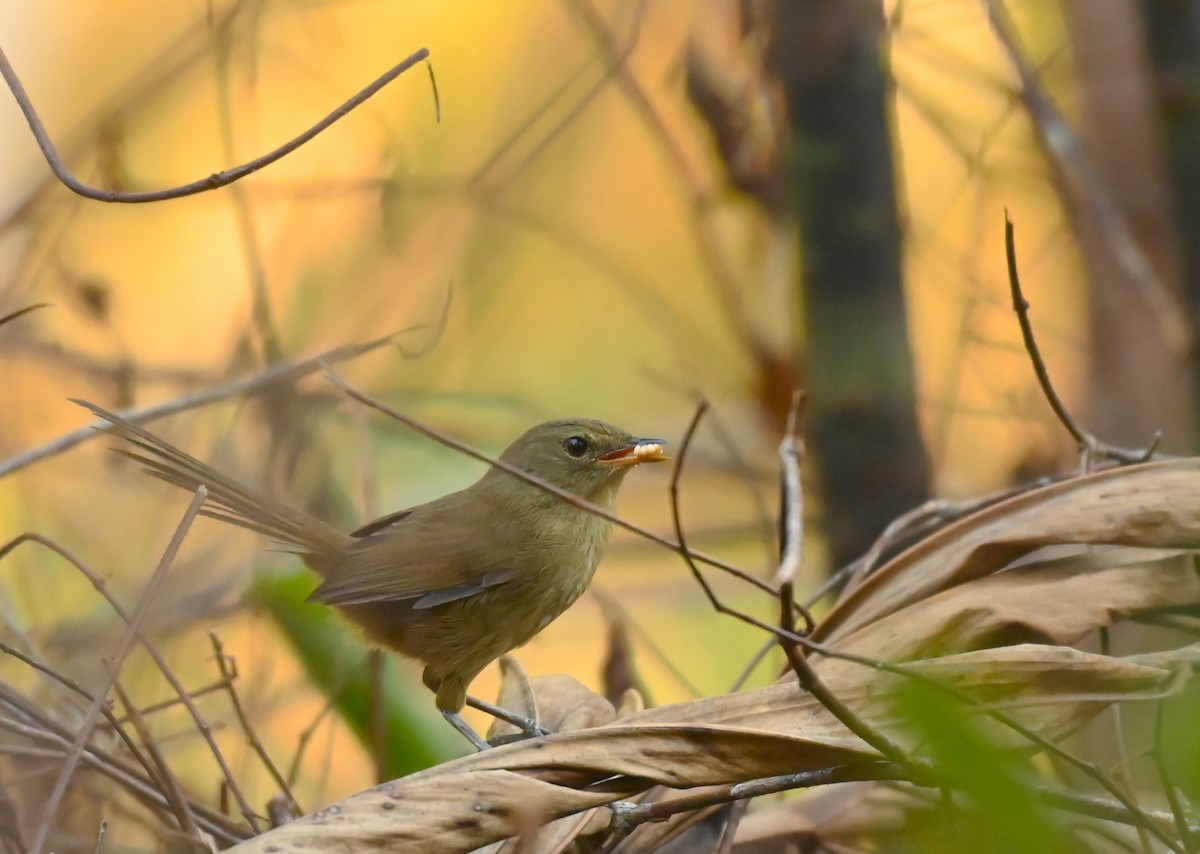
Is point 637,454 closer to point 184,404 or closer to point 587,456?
point 587,456

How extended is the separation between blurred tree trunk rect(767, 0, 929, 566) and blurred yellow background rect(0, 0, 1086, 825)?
0.21 meters

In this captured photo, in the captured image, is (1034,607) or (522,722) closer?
(1034,607)

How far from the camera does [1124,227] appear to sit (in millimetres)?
3979

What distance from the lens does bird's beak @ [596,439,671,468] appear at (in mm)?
2858

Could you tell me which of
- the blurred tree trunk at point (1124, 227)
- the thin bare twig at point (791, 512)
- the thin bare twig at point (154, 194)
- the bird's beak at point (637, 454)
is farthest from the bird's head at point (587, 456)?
the blurred tree trunk at point (1124, 227)

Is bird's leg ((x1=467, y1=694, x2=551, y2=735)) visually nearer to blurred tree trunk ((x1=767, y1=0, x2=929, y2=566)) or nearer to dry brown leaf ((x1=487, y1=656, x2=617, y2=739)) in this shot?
dry brown leaf ((x1=487, y1=656, x2=617, y2=739))

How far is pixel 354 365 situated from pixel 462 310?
516 millimetres

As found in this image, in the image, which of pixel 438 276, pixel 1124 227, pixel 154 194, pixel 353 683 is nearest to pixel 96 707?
pixel 154 194

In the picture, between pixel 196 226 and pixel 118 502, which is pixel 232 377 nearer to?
pixel 118 502

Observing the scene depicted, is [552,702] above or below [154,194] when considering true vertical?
below

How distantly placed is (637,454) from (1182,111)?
5.36 feet

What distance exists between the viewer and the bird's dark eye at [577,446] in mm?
3051

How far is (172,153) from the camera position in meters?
4.40

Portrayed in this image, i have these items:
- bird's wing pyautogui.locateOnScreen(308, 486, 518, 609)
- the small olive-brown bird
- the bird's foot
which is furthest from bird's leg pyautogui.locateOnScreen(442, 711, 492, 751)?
bird's wing pyautogui.locateOnScreen(308, 486, 518, 609)
